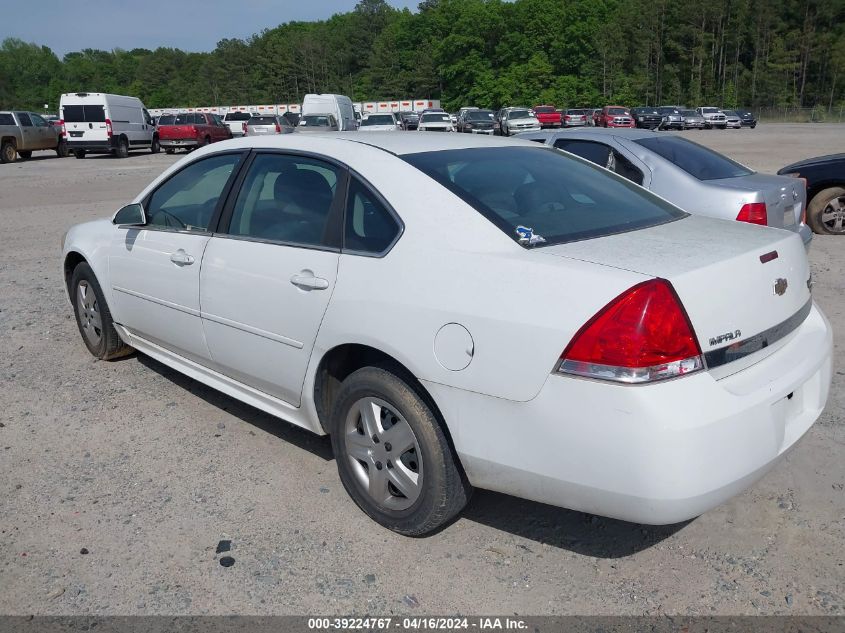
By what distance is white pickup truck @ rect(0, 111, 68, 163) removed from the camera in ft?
92.4

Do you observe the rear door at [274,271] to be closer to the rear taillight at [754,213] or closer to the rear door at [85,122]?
the rear taillight at [754,213]

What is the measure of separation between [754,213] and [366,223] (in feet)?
14.7

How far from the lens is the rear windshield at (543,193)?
9.93ft

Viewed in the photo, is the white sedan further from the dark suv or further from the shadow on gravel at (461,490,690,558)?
the dark suv

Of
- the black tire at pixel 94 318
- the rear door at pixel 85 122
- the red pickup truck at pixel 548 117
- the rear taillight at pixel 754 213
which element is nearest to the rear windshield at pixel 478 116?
the red pickup truck at pixel 548 117

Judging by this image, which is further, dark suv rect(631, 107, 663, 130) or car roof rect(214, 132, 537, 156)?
dark suv rect(631, 107, 663, 130)

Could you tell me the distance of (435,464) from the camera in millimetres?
2852

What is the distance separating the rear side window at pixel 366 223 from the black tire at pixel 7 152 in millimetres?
29876

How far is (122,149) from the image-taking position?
99.1ft

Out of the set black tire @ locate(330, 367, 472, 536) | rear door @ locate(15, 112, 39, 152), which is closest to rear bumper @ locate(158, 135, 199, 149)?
rear door @ locate(15, 112, 39, 152)

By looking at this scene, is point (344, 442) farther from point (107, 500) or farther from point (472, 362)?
point (107, 500)

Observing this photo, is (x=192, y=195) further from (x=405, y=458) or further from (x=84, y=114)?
(x=84, y=114)

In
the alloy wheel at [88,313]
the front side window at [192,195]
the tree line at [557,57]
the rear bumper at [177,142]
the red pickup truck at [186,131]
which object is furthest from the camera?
the tree line at [557,57]

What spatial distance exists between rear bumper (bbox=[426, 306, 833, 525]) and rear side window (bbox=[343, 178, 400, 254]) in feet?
2.21
